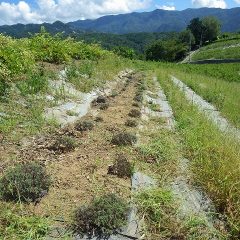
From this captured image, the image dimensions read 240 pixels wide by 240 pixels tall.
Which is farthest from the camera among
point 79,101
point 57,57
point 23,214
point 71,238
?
point 57,57

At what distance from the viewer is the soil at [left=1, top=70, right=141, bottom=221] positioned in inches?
163

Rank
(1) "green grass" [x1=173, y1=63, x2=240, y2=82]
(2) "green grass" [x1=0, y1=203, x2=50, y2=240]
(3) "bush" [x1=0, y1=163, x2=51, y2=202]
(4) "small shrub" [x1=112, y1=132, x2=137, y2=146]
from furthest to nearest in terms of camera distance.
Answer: (1) "green grass" [x1=173, y1=63, x2=240, y2=82], (4) "small shrub" [x1=112, y1=132, x2=137, y2=146], (3) "bush" [x1=0, y1=163, x2=51, y2=202], (2) "green grass" [x1=0, y1=203, x2=50, y2=240]

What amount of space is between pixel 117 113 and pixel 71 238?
18.0ft

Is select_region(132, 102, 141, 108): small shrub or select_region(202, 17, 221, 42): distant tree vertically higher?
select_region(202, 17, 221, 42): distant tree

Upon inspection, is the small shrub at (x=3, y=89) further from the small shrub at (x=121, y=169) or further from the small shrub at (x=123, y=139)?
the small shrub at (x=121, y=169)

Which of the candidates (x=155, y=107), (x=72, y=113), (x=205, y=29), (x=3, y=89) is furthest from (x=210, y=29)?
(x=3, y=89)

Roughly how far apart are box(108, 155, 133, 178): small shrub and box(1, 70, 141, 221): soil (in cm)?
8

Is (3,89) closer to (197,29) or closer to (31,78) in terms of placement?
(31,78)

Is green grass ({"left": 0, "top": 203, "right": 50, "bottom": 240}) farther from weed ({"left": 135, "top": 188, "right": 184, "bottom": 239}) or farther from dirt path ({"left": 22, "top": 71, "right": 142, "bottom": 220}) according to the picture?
weed ({"left": 135, "top": 188, "right": 184, "bottom": 239})

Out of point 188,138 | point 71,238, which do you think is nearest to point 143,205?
point 71,238

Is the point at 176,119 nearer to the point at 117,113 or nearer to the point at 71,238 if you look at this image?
the point at 117,113

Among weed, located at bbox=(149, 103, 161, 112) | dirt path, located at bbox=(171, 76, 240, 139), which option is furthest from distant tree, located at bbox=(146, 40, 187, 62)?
weed, located at bbox=(149, 103, 161, 112)

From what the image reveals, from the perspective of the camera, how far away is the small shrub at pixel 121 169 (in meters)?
4.91

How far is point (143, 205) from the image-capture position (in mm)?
4043
